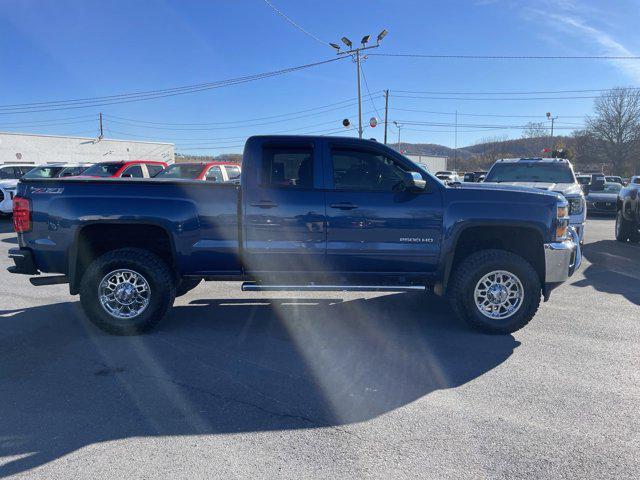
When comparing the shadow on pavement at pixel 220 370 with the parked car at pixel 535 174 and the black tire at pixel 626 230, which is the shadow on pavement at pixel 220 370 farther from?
the black tire at pixel 626 230

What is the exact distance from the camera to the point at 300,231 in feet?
16.0

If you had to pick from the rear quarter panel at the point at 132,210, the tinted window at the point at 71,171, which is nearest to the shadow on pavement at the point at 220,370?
the rear quarter panel at the point at 132,210

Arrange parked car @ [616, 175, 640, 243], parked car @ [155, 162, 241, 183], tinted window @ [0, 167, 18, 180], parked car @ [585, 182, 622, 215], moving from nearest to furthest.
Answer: parked car @ [616, 175, 640, 243] → parked car @ [155, 162, 241, 183] → tinted window @ [0, 167, 18, 180] → parked car @ [585, 182, 622, 215]

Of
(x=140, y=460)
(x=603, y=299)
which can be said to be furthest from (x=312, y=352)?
(x=603, y=299)

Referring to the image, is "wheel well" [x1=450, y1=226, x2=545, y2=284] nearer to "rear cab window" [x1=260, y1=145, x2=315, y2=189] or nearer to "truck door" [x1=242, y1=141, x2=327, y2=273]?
"truck door" [x1=242, y1=141, x2=327, y2=273]

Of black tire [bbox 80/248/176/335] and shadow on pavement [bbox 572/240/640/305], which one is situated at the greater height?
black tire [bbox 80/248/176/335]

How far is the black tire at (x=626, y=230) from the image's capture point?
→ 11219mm

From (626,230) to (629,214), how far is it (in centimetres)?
55

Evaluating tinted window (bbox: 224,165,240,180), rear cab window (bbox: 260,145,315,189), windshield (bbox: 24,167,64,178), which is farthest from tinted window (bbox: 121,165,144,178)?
rear cab window (bbox: 260,145,315,189)

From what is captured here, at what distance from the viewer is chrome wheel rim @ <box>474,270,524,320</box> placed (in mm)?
4980

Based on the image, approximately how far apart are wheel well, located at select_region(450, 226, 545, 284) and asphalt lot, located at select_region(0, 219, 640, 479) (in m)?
0.77

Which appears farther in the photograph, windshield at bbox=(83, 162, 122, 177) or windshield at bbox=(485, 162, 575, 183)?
windshield at bbox=(83, 162, 122, 177)

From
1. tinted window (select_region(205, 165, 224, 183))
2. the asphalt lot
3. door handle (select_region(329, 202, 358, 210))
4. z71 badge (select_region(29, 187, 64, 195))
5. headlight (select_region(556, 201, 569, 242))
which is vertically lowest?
the asphalt lot

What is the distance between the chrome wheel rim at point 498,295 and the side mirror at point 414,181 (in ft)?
3.97
